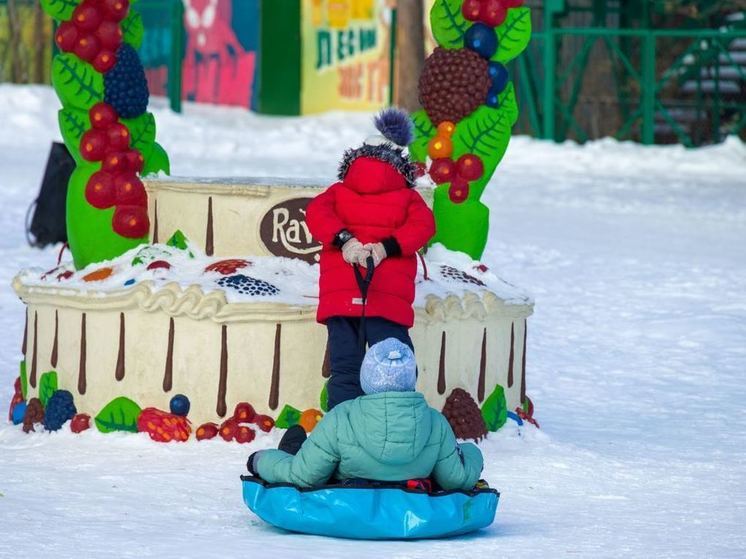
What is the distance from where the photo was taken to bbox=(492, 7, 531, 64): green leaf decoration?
8625mm

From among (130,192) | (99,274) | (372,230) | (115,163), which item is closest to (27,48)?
(115,163)

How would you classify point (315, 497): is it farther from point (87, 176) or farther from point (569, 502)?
point (87, 176)

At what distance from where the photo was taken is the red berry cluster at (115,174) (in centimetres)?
829

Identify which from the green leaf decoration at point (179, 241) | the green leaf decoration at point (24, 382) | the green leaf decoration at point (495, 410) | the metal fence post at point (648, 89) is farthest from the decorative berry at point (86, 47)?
the metal fence post at point (648, 89)

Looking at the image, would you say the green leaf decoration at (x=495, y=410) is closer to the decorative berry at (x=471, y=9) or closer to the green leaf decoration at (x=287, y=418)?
the green leaf decoration at (x=287, y=418)

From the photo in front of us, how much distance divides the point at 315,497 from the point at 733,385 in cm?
478

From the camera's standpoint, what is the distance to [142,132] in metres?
8.70

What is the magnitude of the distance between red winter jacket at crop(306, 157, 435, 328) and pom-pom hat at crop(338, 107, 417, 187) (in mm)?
35

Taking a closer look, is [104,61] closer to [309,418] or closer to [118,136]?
[118,136]

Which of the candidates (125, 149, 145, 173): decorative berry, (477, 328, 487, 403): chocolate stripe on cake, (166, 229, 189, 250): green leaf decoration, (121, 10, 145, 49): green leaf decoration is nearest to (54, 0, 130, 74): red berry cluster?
(121, 10, 145, 49): green leaf decoration

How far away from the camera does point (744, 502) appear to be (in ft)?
22.9

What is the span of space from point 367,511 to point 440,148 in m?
3.08

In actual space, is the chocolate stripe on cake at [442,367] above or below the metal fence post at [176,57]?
below

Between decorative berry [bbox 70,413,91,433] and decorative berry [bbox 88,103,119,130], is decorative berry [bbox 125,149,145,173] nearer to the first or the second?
decorative berry [bbox 88,103,119,130]
